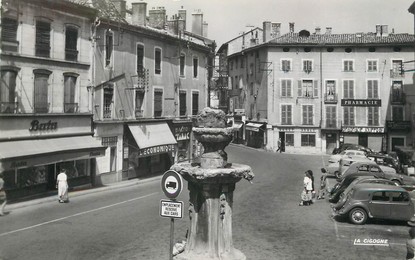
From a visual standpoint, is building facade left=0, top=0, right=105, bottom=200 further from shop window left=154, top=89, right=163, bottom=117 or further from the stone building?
the stone building

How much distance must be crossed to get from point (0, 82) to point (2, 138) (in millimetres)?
2390

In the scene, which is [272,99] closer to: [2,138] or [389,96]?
[389,96]

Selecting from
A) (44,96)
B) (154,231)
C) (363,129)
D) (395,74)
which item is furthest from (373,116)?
(154,231)

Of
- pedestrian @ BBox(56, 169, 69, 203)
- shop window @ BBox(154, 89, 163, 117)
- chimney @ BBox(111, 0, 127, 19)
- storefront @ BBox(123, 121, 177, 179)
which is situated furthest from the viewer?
shop window @ BBox(154, 89, 163, 117)

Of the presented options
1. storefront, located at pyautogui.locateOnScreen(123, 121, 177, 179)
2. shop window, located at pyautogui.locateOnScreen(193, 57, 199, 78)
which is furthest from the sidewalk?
shop window, located at pyautogui.locateOnScreen(193, 57, 199, 78)

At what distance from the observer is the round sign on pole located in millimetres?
6924

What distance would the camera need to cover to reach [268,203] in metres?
19.0

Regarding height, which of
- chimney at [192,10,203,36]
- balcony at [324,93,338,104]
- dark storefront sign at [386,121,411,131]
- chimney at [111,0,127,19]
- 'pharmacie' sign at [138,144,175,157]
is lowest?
'pharmacie' sign at [138,144,175,157]

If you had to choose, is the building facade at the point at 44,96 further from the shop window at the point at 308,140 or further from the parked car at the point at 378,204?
the shop window at the point at 308,140

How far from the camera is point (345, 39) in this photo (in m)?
44.8

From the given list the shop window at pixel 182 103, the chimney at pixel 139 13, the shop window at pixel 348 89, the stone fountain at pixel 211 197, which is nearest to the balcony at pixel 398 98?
the shop window at pixel 348 89

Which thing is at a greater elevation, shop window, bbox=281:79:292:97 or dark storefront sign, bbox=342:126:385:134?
shop window, bbox=281:79:292:97

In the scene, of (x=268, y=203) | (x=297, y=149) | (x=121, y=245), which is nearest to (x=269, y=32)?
(x=297, y=149)

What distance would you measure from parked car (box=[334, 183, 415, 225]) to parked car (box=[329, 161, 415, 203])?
13.1 feet
